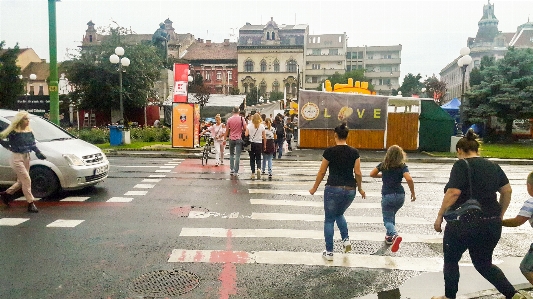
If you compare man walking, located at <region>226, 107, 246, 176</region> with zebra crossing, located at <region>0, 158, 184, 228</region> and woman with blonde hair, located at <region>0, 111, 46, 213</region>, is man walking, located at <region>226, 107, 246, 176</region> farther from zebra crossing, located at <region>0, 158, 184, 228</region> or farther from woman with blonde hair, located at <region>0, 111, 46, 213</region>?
woman with blonde hair, located at <region>0, 111, 46, 213</region>

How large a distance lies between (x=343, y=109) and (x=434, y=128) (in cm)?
Answer: 460

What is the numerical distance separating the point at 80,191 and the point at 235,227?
4613 mm

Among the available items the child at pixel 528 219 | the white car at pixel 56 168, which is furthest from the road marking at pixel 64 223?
the child at pixel 528 219

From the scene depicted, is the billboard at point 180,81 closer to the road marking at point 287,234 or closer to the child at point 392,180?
the road marking at point 287,234

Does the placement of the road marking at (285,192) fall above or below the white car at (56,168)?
below

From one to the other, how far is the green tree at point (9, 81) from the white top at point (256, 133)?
153 ft

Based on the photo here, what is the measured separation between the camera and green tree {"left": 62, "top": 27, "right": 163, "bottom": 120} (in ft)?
123

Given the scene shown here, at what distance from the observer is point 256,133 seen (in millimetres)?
11789

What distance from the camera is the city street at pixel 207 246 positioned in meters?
4.79

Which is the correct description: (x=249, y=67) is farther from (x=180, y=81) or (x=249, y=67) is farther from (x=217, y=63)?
(x=180, y=81)

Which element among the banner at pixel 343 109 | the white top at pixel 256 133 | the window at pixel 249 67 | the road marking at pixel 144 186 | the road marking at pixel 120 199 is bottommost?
the road marking at pixel 120 199

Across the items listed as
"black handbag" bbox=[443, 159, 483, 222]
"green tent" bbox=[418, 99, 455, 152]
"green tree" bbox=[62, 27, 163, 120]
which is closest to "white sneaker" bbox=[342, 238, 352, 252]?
"black handbag" bbox=[443, 159, 483, 222]

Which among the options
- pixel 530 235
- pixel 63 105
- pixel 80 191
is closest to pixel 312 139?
pixel 80 191

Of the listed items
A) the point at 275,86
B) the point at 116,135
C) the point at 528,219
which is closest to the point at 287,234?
the point at 528,219
